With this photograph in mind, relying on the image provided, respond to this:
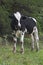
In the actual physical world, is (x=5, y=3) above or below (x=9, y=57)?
above

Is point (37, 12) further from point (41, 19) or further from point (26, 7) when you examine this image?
point (41, 19)

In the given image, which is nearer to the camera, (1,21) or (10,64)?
(10,64)

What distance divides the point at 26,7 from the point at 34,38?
327cm

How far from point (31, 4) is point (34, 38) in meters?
3.16

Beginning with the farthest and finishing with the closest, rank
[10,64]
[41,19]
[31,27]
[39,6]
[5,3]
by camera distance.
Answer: [41,19] → [39,6] → [5,3] → [31,27] → [10,64]

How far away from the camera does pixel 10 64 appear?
9.34 meters

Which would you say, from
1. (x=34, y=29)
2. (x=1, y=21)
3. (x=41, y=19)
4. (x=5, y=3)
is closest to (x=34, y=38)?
(x=34, y=29)

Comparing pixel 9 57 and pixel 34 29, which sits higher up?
pixel 34 29

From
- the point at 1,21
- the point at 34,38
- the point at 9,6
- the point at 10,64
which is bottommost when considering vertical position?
the point at 10,64

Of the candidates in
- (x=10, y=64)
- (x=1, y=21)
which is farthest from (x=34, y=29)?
(x=10, y=64)

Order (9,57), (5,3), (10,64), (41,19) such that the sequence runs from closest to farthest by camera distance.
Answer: (10,64)
(9,57)
(5,3)
(41,19)

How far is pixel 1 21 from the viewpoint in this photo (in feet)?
53.5

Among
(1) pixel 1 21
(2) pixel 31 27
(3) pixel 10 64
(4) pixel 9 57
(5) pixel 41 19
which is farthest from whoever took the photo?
(5) pixel 41 19

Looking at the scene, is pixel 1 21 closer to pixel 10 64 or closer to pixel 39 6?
pixel 39 6
